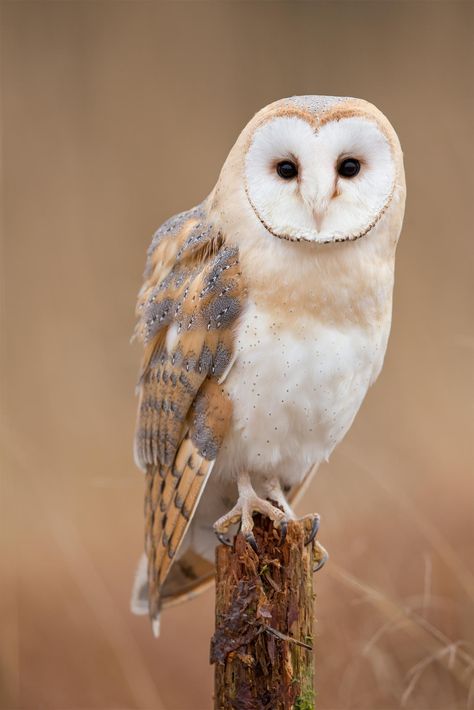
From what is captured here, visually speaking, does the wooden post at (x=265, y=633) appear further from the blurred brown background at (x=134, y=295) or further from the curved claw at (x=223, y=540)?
the blurred brown background at (x=134, y=295)

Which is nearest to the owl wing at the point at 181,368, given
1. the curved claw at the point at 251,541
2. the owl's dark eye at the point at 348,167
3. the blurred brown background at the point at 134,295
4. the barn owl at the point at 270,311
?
the barn owl at the point at 270,311

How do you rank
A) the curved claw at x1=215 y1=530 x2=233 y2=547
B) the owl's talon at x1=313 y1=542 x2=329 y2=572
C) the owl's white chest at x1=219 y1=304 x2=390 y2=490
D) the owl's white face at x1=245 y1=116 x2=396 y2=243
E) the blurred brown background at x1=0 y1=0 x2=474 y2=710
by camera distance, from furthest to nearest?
the blurred brown background at x1=0 y1=0 x2=474 y2=710
the owl's talon at x1=313 y1=542 x2=329 y2=572
the curved claw at x1=215 y1=530 x2=233 y2=547
the owl's white chest at x1=219 y1=304 x2=390 y2=490
the owl's white face at x1=245 y1=116 x2=396 y2=243

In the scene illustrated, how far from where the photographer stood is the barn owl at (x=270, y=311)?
2166 mm

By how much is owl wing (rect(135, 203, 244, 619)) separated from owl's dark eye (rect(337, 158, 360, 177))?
306mm

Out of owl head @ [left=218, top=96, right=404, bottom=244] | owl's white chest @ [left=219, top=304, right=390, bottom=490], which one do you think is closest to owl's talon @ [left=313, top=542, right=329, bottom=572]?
owl's white chest @ [left=219, top=304, right=390, bottom=490]

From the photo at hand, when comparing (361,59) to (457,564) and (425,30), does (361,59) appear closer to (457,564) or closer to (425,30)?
(425,30)

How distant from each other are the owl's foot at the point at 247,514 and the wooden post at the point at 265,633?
4cm

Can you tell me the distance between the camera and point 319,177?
6.93 ft

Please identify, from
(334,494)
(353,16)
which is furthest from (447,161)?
(334,494)

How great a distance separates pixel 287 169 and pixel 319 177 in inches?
3.9

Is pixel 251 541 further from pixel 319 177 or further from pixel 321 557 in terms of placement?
pixel 319 177

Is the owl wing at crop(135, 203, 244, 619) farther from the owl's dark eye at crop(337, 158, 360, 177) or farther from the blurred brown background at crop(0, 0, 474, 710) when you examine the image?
the blurred brown background at crop(0, 0, 474, 710)

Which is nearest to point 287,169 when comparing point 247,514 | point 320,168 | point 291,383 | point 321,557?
point 320,168

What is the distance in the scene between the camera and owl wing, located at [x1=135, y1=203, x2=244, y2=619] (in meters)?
2.35
